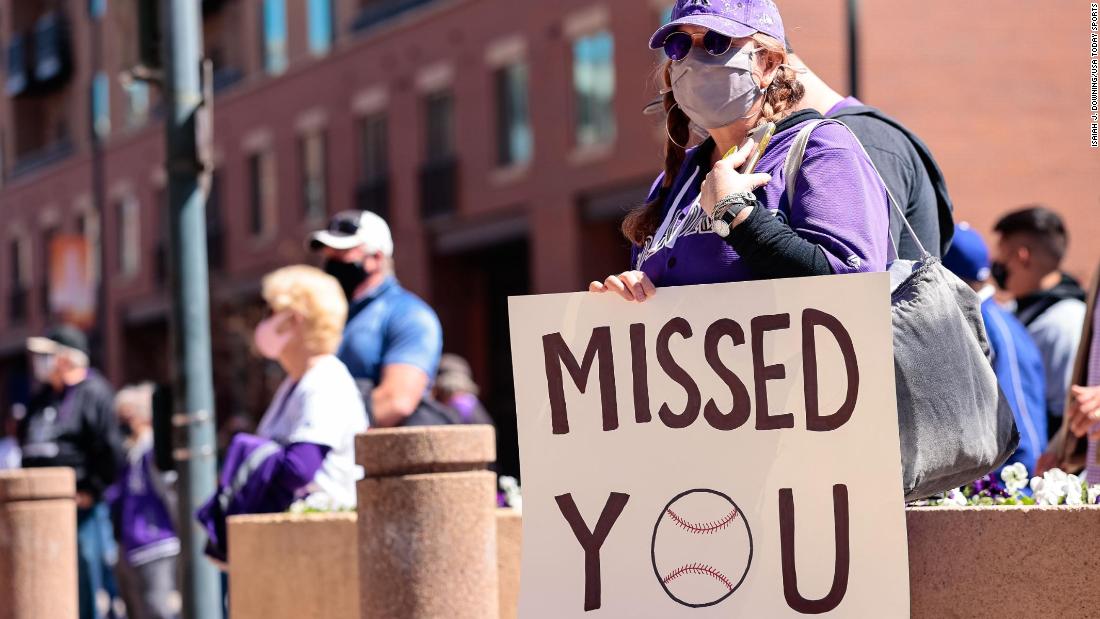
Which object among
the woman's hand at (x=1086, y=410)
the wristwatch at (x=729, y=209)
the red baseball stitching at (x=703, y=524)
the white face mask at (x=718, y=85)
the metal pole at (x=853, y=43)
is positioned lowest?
the red baseball stitching at (x=703, y=524)

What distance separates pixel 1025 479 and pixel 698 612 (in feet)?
4.57

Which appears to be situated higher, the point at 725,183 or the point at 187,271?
the point at 187,271

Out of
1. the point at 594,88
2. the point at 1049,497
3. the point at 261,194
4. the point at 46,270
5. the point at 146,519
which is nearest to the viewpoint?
the point at 1049,497

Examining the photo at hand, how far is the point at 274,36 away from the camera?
34.7 meters

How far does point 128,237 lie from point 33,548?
33348mm

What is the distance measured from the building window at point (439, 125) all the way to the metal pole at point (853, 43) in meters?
14.9

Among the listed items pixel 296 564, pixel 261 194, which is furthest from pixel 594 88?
pixel 296 564

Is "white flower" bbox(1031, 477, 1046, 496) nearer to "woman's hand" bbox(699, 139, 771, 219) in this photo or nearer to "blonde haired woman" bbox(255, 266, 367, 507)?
"woman's hand" bbox(699, 139, 771, 219)

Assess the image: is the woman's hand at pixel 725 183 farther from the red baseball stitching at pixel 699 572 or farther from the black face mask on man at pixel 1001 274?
the black face mask on man at pixel 1001 274

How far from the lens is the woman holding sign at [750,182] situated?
3.53 m

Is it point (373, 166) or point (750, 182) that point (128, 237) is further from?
point (750, 182)

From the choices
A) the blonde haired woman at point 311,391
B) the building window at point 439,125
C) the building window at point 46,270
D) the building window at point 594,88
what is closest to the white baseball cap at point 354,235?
the blonde haired woman at point 311,391

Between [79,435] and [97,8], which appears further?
[97,8]

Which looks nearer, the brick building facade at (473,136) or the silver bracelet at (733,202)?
the silver bracelet at (733,202)
